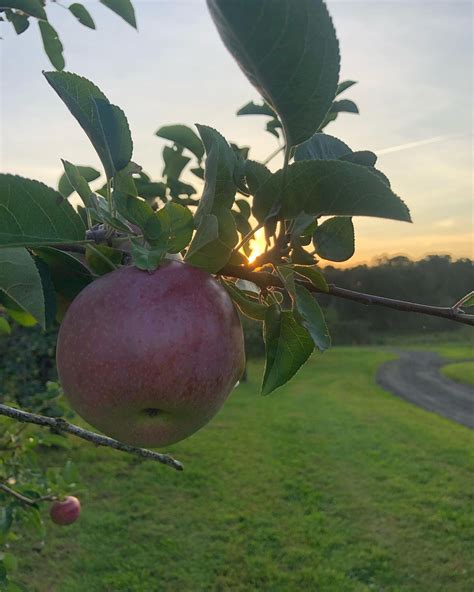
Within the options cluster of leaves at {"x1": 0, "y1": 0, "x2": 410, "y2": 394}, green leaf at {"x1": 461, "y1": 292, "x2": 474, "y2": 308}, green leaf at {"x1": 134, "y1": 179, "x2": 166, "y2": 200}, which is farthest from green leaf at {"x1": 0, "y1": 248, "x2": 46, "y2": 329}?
green leaf at {"x1": 134, "y1": 179, "x2": 166, "y2": 200}

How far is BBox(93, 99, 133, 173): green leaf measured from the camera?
618 mm

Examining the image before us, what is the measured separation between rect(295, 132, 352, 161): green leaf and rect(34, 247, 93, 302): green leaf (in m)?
0.27

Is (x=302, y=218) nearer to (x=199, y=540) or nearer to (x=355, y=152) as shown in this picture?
(x=355, y=152)

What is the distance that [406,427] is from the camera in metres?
9.52

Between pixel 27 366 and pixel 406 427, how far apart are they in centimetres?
572

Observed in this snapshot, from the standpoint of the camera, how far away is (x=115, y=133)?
621mm

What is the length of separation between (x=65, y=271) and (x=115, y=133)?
6.9 inches

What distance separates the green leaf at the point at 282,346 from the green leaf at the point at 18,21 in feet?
4.56

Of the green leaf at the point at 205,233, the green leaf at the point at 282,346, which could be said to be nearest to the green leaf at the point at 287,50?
the green leaf at the point at 205,233

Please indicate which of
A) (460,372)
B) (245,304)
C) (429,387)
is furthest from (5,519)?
(460,372)

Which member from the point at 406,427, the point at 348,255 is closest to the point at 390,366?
the point at 406,427

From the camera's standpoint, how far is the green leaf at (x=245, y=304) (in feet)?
2.25

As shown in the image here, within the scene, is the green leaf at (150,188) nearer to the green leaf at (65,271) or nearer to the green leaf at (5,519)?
the green leaf at (65,271)

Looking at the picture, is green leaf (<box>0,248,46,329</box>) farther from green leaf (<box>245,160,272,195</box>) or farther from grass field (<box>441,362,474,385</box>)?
grass field (<box>441,362,474,385</box>)
